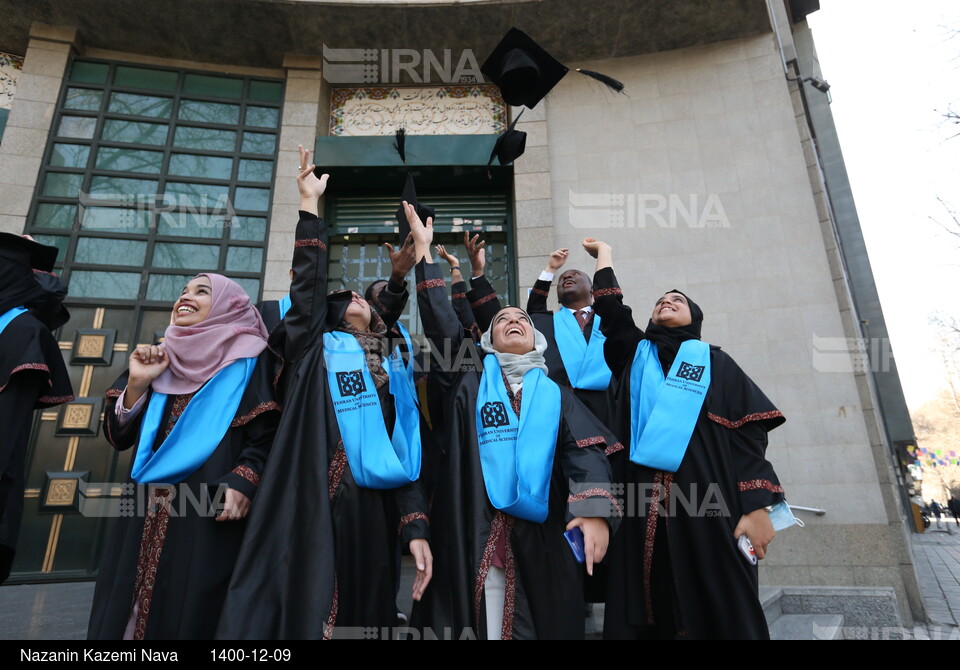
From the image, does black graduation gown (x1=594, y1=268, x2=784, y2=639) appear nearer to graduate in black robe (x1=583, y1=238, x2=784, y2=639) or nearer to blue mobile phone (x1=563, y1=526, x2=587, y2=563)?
graduate in black robe (x1=583, y1=238, x2=784, y2=639)

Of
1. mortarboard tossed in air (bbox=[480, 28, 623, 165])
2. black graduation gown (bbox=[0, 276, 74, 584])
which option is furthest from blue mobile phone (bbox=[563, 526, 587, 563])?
mortarboard tossed in air (bbox=[480, 28, 623, 165])

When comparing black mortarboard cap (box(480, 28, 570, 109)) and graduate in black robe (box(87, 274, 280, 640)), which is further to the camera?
black mortarboard cap (box(480, 28, 570, 109))

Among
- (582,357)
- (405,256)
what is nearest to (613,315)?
(582,357)

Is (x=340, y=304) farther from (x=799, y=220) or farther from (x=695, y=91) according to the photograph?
(x=695, y=91)

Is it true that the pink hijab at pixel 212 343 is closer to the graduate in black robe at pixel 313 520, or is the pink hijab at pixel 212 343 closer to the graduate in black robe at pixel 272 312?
the graduate in black robe at pixel 313 520

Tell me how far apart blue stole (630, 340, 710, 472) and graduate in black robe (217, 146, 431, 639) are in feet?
3.82

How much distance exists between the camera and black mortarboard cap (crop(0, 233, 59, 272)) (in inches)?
116

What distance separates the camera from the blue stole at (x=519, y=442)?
2201 millimetres

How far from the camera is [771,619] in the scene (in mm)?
3646

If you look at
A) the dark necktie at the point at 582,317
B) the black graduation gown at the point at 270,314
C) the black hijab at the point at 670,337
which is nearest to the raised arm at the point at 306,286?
the black graduation gown at the point at 270,314

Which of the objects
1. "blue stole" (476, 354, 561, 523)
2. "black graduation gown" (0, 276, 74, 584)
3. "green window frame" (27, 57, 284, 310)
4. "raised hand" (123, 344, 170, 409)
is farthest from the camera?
"green window frame" (27, 57, 284, 310)

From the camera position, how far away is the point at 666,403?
106 inches

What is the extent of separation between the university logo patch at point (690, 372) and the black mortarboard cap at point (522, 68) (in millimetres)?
2742

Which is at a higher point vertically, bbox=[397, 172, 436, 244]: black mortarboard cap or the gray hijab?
Answer: bbox=[397, 172, 436, 244]: black mortarboard cap
